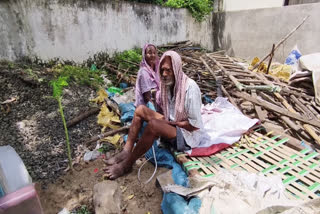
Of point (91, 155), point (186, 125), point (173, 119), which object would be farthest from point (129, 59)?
point (186, 125)

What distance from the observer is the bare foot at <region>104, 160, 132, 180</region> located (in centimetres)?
233

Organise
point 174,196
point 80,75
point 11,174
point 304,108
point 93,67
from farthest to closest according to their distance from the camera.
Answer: point 93,67
point 80,75
point 304,108
point 174,196
point 11,174

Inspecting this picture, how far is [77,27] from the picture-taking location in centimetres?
533

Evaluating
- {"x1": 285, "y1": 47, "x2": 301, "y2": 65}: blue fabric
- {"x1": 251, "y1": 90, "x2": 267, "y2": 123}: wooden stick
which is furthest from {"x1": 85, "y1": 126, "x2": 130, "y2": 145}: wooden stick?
{"x1": 285, "y1": 47, "x2": 301, "y2": 65}: blue fabric

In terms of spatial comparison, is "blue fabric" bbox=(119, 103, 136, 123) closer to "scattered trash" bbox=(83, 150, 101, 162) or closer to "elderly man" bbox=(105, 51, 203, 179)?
"scattered trash" bbox=(83, 150, 101, 162)

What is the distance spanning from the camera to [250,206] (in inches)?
63.7

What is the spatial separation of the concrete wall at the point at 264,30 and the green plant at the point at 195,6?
0.80 metres

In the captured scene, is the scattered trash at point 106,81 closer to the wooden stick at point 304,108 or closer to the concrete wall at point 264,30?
the wooden stick at point 304,108

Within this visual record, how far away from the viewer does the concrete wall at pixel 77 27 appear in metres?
4.27

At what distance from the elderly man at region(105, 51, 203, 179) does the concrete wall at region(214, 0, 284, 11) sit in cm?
750

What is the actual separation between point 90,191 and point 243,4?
373 inches

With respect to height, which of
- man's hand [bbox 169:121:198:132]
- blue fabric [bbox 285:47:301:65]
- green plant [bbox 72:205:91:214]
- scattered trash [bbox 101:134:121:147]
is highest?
blue fabric [bbox 285:47:301:65]

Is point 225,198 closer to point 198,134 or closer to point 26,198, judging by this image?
point 198,134

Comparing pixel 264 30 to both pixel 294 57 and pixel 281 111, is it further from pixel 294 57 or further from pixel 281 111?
pixel 281 111
